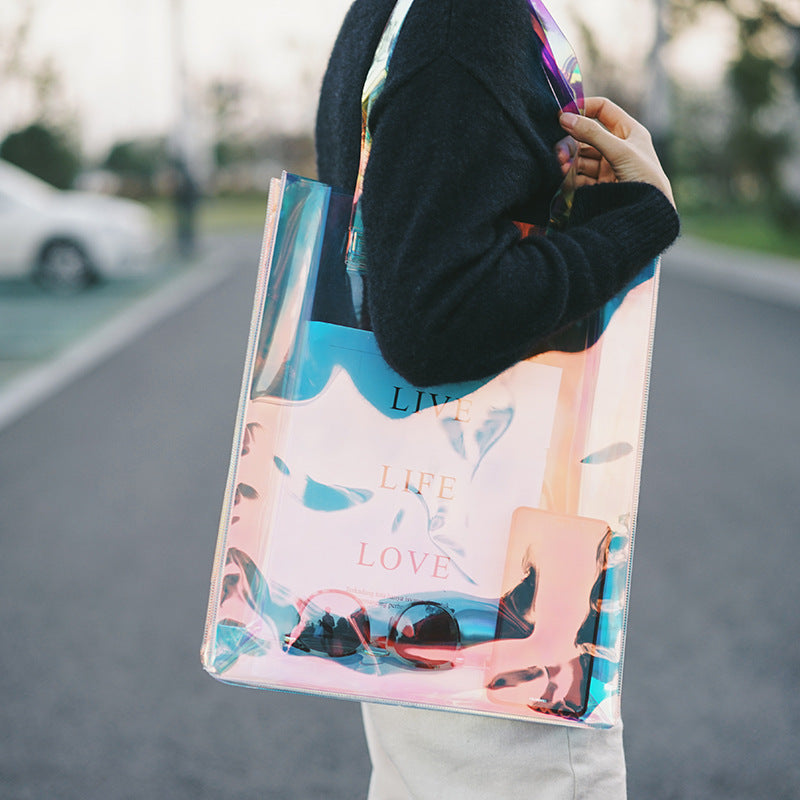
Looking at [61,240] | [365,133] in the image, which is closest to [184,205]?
[61,240]

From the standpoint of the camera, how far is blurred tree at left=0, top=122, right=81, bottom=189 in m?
15.0

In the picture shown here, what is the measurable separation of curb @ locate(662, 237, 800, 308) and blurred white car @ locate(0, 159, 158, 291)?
24.8 ft

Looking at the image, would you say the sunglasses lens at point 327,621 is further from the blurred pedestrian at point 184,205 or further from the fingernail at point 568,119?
the blurred pedestrian at point 184,205

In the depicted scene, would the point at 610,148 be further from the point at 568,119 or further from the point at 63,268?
the point at 63,268

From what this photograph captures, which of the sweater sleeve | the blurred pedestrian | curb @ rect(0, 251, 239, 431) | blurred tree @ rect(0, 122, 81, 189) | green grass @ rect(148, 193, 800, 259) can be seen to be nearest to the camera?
the sweater sleeve

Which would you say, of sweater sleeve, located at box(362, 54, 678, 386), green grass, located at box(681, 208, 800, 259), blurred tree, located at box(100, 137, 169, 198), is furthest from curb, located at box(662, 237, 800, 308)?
blurred tree, located at box(100, 137, 169, 198)

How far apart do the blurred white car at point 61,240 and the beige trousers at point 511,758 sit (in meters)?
12.0

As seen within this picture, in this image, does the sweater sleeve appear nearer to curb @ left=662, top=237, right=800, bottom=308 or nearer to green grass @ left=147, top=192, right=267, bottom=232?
curb @ left=662, top=237, right=800, bottom=308

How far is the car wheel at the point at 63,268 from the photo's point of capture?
39.7 feet

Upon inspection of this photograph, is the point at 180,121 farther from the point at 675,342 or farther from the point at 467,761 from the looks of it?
the point at 467,761

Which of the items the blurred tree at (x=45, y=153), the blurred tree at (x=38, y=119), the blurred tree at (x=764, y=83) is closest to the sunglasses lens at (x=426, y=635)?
the blurred tree at (x=38, y=119)

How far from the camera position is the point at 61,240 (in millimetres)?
12078

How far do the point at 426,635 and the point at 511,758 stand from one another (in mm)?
217

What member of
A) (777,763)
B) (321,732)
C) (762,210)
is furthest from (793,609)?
(762,210)
